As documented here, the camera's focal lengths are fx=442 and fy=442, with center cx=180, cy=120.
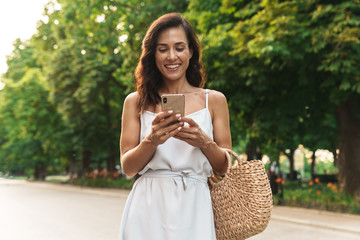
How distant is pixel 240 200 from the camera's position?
7.23 ft

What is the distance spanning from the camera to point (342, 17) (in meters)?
10.9

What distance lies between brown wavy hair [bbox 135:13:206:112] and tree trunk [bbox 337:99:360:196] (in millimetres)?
13597

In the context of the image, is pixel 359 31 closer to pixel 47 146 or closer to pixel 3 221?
pixel 3 221

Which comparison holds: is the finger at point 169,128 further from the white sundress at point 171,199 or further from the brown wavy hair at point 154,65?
the brown wavy hair at point 154,65

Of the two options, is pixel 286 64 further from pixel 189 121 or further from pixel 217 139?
pixel 189 121

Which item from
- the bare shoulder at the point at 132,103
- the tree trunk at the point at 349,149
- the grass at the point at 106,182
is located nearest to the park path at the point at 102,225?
the tree trunk at the point at 349,149

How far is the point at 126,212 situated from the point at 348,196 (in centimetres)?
1331

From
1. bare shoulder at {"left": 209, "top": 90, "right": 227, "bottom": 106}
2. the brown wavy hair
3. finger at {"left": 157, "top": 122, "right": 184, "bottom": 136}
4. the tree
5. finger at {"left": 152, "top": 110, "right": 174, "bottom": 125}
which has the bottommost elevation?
finger at {"left": 157, "top": 122, "right": 184, "bottom": 136}

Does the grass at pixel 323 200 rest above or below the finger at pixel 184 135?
below

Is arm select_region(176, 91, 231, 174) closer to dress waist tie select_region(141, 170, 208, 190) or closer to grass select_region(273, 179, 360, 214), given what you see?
dress waist tie select_region(141, 170, 208, 190)

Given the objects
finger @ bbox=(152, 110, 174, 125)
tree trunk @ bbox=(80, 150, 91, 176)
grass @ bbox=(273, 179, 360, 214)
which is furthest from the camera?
tree trunk @ bbox=(80, 150, 91, 176)

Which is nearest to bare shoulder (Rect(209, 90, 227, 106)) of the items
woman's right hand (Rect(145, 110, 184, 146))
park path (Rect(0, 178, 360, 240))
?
woman's right hand (Rect(145, 110, 184, 146))

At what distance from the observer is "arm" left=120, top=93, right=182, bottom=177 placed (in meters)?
1.84

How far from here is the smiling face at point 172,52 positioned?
85.3 inches
